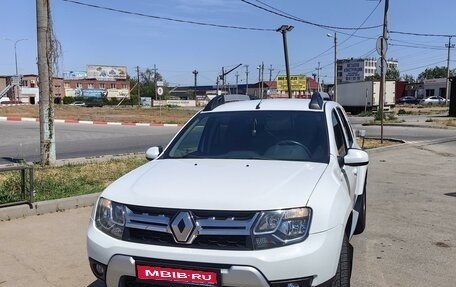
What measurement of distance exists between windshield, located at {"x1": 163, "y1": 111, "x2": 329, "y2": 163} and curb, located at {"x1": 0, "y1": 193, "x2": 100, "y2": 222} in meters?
3.08

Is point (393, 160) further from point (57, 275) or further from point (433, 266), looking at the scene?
point (57, 275)

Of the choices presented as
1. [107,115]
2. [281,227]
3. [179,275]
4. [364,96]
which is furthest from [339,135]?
[364,96]

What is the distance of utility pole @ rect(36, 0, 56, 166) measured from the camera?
11.2 metres

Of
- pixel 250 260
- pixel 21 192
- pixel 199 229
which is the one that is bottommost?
pixel 21 192

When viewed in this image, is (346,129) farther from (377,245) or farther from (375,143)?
(375,143)

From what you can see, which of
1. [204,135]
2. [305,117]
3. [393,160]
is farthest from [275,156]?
[393,160]

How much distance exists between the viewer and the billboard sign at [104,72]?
13538 cm

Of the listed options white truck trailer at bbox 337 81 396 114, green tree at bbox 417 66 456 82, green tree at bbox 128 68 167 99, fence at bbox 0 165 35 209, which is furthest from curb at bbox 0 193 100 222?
green tree at bbox 417 66 456 82

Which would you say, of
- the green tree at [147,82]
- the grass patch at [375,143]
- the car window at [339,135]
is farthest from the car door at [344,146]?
the green tree at [147,82]

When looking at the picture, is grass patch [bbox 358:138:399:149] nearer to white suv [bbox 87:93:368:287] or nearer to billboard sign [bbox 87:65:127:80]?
white suv [bbox 87:93:368:287]

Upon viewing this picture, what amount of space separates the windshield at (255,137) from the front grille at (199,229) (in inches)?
49.8

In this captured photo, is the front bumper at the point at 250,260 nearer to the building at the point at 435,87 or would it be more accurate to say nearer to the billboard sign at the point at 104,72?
the building at the point at 435,87

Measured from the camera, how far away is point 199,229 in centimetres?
324

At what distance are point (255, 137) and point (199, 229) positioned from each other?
1.64m
